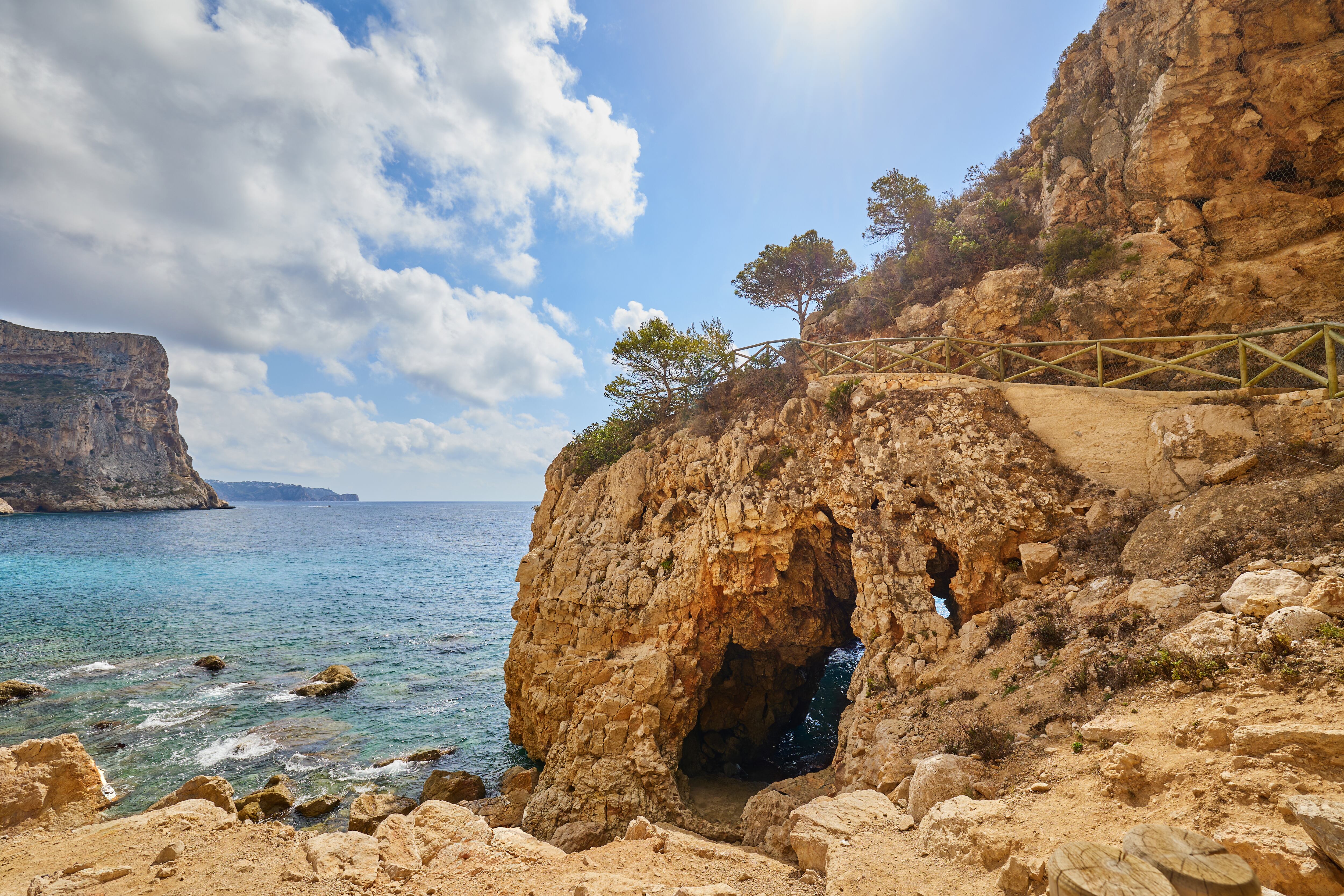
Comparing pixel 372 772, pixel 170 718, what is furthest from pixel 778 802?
pixel 170 718

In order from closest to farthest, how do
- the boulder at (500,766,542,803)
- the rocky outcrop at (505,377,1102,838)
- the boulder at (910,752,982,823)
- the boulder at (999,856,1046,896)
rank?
the boulder at (999,856,1046,896) < the boulder at (910,752,982,823) < the rocky outcrop at (505,377,1102,838) < the boulder at (500,766,542,803)

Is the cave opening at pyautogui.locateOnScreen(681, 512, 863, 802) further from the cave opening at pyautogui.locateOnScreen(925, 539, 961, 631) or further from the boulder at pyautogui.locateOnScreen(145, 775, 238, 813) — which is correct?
the boulder at pyautogui.locateOnScreen(145, 775, 238, 813)

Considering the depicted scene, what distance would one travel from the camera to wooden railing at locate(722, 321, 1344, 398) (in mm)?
8758

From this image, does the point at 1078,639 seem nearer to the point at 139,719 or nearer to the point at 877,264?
the point at 877,264

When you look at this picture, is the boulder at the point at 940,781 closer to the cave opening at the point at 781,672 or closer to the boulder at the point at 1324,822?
the boulder at the point at 1324,822

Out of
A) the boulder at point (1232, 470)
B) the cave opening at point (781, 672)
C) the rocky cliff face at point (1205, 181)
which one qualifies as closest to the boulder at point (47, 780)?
the cave opening at point (781, 672)

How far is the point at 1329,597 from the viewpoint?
5.13 meters

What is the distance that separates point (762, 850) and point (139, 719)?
24147 mm

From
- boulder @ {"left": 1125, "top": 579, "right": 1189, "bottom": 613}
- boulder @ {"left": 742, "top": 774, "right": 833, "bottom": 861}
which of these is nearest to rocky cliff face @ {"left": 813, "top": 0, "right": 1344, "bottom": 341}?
boulder @ {"left": 1125, "top": 579, "right": 1189, "bottom": 613}

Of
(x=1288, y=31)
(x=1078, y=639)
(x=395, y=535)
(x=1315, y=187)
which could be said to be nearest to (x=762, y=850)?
(x=1078, y=639)

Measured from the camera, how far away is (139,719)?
19.3 meters

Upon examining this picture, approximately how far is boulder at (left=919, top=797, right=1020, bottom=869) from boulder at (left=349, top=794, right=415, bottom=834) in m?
13.9

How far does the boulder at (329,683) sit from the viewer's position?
73.7 feet

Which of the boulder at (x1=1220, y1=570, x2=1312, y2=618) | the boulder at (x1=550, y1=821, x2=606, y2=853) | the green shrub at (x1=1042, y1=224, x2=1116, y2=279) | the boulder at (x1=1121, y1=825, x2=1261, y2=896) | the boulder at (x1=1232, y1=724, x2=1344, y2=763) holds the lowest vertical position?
the boulder at (x1=550, y1=821, x2=606, y2=853)
